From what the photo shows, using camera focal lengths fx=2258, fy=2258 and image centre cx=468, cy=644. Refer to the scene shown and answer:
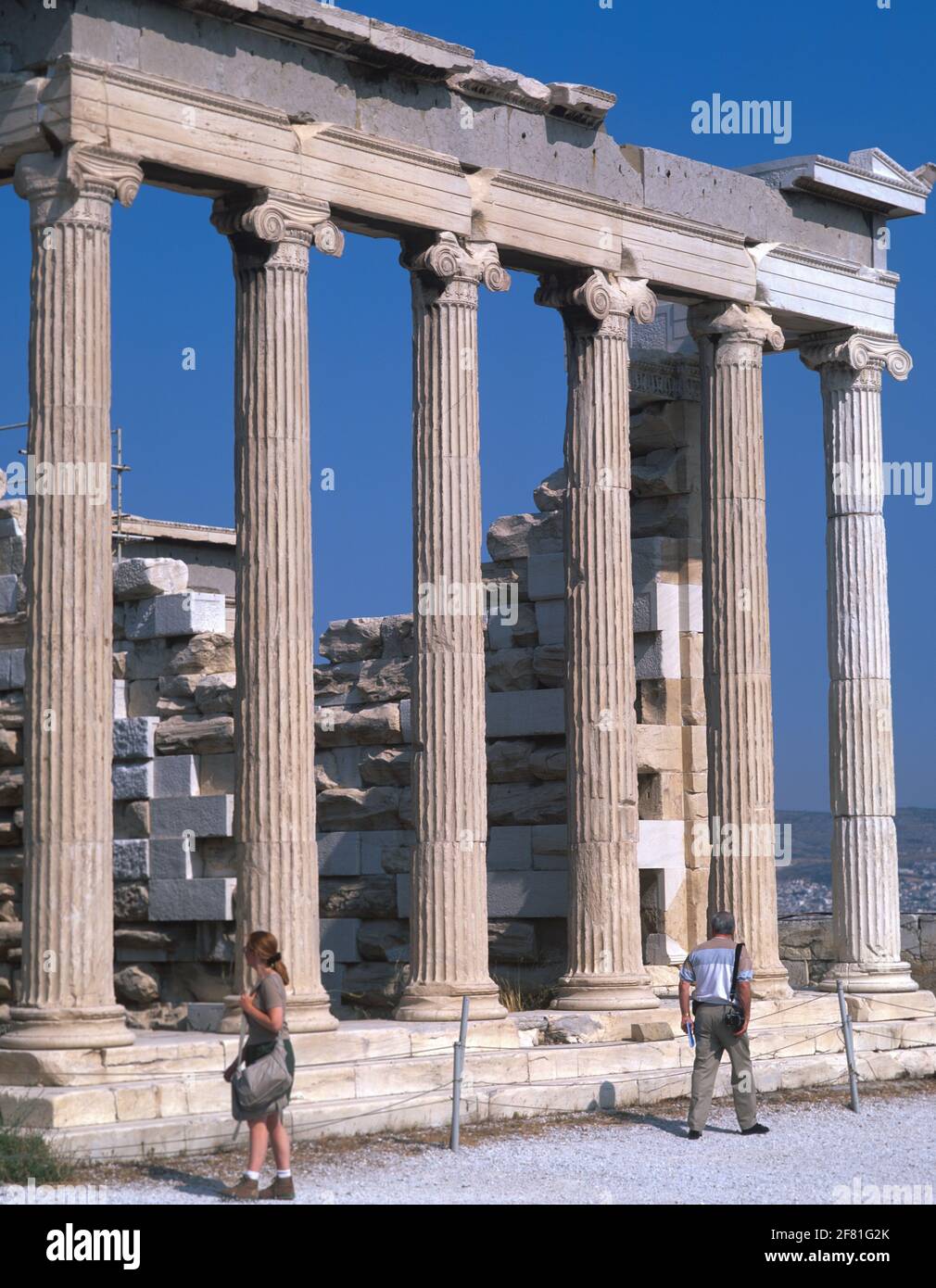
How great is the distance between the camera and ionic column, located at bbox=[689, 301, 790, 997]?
2452 cm

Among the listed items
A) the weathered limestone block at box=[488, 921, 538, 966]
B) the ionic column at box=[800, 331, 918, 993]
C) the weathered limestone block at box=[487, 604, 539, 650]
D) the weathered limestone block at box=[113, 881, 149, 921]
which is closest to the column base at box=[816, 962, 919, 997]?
the ionic column at box=[800, 331, 918, 993]

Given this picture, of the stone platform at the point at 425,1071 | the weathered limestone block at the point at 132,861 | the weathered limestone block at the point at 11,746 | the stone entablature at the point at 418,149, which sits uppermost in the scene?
the stone entablature at the point at 418,149

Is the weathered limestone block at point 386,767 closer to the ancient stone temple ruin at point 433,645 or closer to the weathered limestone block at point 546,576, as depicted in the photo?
the ancient stone temple ruin at point 433,645

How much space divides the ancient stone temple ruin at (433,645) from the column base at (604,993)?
0.03 meters

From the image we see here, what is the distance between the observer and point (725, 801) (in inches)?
969

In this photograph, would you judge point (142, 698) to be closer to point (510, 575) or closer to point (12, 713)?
point (12, 713)

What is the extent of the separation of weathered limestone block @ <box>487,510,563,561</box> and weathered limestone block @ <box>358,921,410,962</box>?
4.67m

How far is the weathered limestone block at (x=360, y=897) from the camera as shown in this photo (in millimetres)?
26359

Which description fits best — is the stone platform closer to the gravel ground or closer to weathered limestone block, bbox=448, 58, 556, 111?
the gravel ground

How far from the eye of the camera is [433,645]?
70.9ft

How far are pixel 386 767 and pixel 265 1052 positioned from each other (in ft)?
36.5

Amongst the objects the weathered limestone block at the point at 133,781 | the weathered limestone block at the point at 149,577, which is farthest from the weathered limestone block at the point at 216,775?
the weathered limestone block at the point at 149,577
